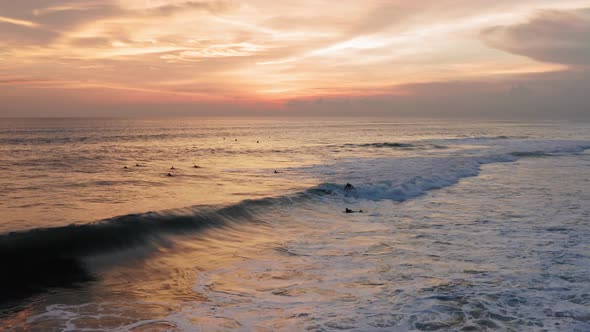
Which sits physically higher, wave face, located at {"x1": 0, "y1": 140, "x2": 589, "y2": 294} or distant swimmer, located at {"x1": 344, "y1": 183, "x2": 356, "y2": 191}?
distant swimmer, located at {"x1": 344, "y1": 183, "x2": 356, "y2": 191}

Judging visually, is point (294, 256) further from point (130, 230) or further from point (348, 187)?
point (348, 187)

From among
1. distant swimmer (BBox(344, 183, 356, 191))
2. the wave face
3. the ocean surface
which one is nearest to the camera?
the ocean surface

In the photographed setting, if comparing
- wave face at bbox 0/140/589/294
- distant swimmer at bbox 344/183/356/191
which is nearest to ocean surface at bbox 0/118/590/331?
wave face at bbox 0/140/589/294

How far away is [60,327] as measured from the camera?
23.4ft

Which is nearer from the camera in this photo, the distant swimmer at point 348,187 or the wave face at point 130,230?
the wave face at point 130,230

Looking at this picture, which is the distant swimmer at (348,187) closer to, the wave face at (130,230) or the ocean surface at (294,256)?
the wave face at (130,230)

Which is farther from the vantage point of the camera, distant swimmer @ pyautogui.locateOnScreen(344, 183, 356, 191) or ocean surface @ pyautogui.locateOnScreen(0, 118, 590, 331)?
distant swimmer @ pyautogui.locateOnScreen(344, 183, 356, 191)

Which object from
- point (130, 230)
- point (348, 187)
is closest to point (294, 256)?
point (130, 230)

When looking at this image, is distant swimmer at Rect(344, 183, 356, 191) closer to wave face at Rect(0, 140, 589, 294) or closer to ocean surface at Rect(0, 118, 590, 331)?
wave face at Rect(0, 140, 589, 294)

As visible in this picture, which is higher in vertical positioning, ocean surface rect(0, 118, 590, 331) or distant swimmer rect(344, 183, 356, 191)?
Result: distant swimmer rect(344, 183, 356, 191)

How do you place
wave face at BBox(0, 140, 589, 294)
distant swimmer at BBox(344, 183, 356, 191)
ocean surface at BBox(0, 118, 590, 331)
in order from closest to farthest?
ocean surface at BBox(0, 118, 590, 331) → wave face at BBox(0, 140, 589, 294) → distant swimmer at BBox(344, 183, 356, 191)

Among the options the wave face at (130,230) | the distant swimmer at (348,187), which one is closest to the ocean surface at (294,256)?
the wave face at (130,230)

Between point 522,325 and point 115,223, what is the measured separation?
1186 centimetres

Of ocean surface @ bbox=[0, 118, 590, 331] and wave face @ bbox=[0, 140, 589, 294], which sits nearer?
ocean surface @ bbox=[0, 118, 590, 331]
